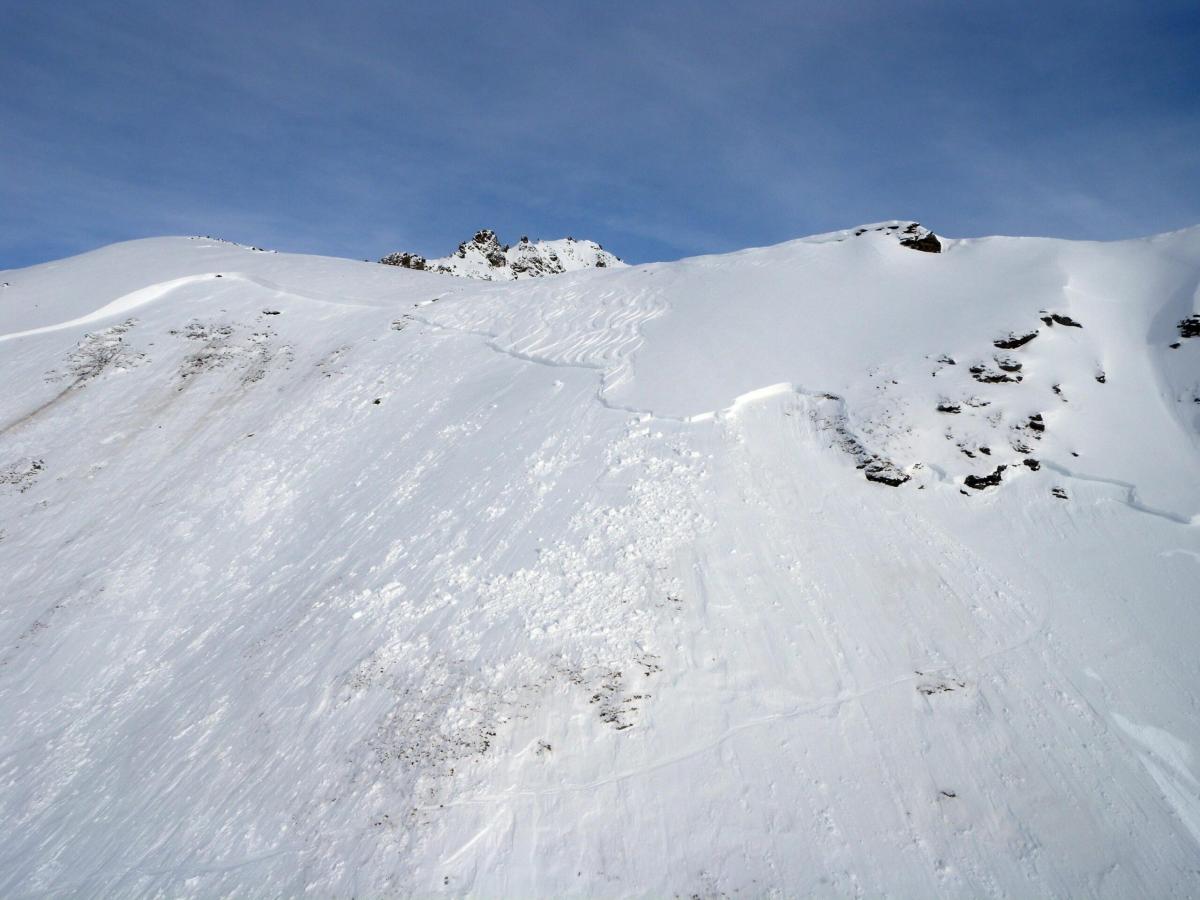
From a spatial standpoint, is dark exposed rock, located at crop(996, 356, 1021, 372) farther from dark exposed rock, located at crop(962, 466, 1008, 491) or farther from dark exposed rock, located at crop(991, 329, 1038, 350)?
dark exposed rock, located at crop(962, 466, 1008, 491)

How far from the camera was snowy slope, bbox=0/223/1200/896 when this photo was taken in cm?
696

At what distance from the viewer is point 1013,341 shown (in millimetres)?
13422

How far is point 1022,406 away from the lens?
12.2 metres

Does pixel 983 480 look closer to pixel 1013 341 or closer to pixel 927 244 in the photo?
pixel 1013 341

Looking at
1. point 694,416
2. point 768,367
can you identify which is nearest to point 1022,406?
point 768,367

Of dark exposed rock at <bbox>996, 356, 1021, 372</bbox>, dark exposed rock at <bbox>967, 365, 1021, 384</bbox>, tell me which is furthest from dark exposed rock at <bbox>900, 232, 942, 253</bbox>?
dark exposed rock at <bbox>967, 365, 1021, 384</bbox>

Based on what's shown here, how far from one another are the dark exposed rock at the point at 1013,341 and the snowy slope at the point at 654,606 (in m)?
0.18

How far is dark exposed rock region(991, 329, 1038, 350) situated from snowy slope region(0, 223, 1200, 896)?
184 mm

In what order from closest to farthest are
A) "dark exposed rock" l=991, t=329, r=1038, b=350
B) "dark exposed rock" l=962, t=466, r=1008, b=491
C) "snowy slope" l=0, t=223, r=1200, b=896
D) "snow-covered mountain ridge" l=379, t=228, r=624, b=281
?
"snowy slope" l=0, t=223, r=1200, b=896
"dark exposed rock" l=962, t=466, r=1008, b=491
"dark exposed rock" l=991, t=329, r=1038, b=350
"snow-covered mountain ridge" l=379, t=228, r=624, b=281

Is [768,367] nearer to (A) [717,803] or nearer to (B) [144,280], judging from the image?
(A) [717,803]

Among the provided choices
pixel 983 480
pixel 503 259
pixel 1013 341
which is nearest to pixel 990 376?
pixel 1013 341

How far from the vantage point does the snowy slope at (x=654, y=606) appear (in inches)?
274

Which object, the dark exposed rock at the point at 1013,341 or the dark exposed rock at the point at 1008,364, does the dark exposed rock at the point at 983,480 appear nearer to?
the dark exposed rock at the point at 1008,364

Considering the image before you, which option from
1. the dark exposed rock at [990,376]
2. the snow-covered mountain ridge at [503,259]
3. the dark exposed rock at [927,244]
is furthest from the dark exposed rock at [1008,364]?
the snow-covered mountain ridge at [503,259]
